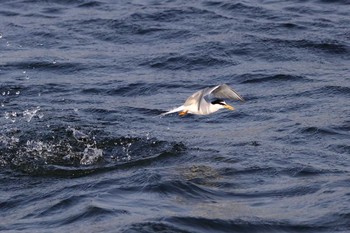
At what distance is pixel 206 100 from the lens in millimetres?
13438

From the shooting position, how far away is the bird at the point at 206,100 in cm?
1258

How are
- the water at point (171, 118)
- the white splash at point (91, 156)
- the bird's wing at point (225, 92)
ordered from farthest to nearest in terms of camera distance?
the bird's wing at point (225, 92) < the white splash at point (91, 156) < the water at point (171, 118)

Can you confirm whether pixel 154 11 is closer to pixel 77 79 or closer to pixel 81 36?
pixel 81 36

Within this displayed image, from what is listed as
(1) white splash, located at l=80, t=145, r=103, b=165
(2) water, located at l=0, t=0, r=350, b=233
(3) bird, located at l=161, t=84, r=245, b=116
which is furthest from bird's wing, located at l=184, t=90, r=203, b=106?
(1) white splash, located at l=80, t=145, r=103, b=165

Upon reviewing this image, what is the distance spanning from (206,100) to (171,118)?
1229 millimetres

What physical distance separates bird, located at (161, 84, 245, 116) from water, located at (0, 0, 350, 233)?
1.57 feet

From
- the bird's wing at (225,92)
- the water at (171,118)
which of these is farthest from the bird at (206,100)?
the water at (171,118)

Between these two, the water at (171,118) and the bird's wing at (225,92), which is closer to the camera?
the water at (171,118)

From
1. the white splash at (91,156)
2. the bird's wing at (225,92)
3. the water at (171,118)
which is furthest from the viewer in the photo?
the bird's wing at (225,92)

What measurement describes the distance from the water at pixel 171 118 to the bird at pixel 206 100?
1.57 feet

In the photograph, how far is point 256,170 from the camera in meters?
11.9

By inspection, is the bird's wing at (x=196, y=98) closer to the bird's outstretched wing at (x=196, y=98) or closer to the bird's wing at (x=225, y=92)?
the bird's outstretched wing at (x=196, y=98)

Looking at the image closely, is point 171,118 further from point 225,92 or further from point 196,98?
point 225,92

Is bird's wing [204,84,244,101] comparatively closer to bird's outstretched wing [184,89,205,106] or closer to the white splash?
bird's outstretched wing [184,89,205,106]
